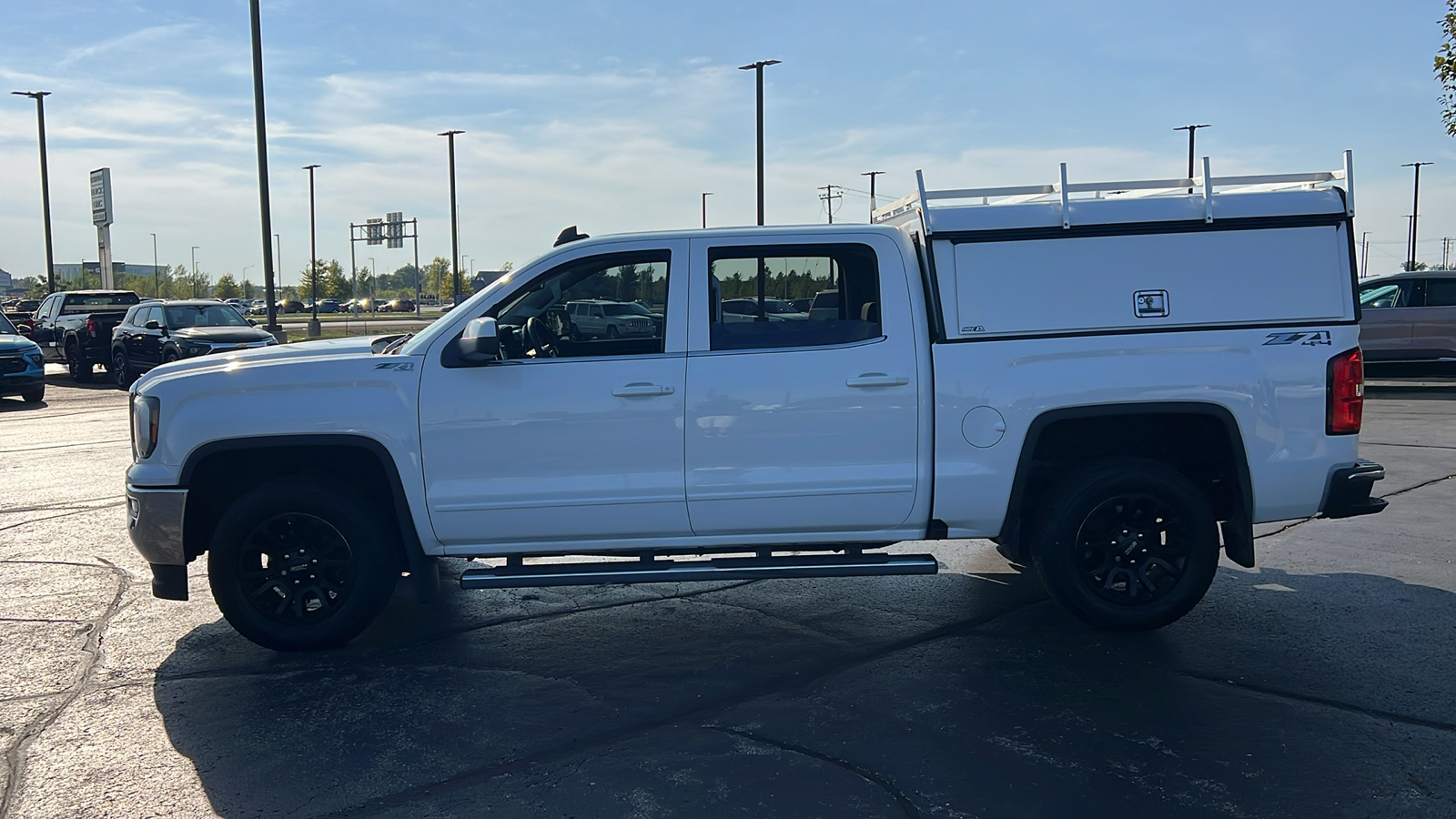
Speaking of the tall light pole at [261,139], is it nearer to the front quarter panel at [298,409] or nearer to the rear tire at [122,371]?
the rear tire at [122,371]

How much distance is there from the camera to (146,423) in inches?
211

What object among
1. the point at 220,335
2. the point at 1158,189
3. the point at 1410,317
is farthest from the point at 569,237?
the point at 1410,317

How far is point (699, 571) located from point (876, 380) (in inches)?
47.3

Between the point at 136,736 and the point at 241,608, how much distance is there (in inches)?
37.8

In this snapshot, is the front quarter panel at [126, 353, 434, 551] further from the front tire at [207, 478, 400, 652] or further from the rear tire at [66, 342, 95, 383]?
the rear tire at [66, 342, 95, 383]

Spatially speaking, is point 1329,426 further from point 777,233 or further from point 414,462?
point 414,462

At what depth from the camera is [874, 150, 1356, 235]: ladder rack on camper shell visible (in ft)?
17.3

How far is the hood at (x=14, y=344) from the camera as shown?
721 inches

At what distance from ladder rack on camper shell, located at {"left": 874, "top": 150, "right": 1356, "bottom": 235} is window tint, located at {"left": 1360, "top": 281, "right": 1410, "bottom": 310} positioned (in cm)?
1339

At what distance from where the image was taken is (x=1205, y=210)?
526cm

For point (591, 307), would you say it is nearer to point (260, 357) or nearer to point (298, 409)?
point (298, 409)

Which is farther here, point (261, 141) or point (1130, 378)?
point (261, 141)

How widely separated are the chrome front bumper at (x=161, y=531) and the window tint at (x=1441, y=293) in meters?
17.7

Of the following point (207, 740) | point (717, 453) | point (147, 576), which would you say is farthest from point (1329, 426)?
point (147, 576)
